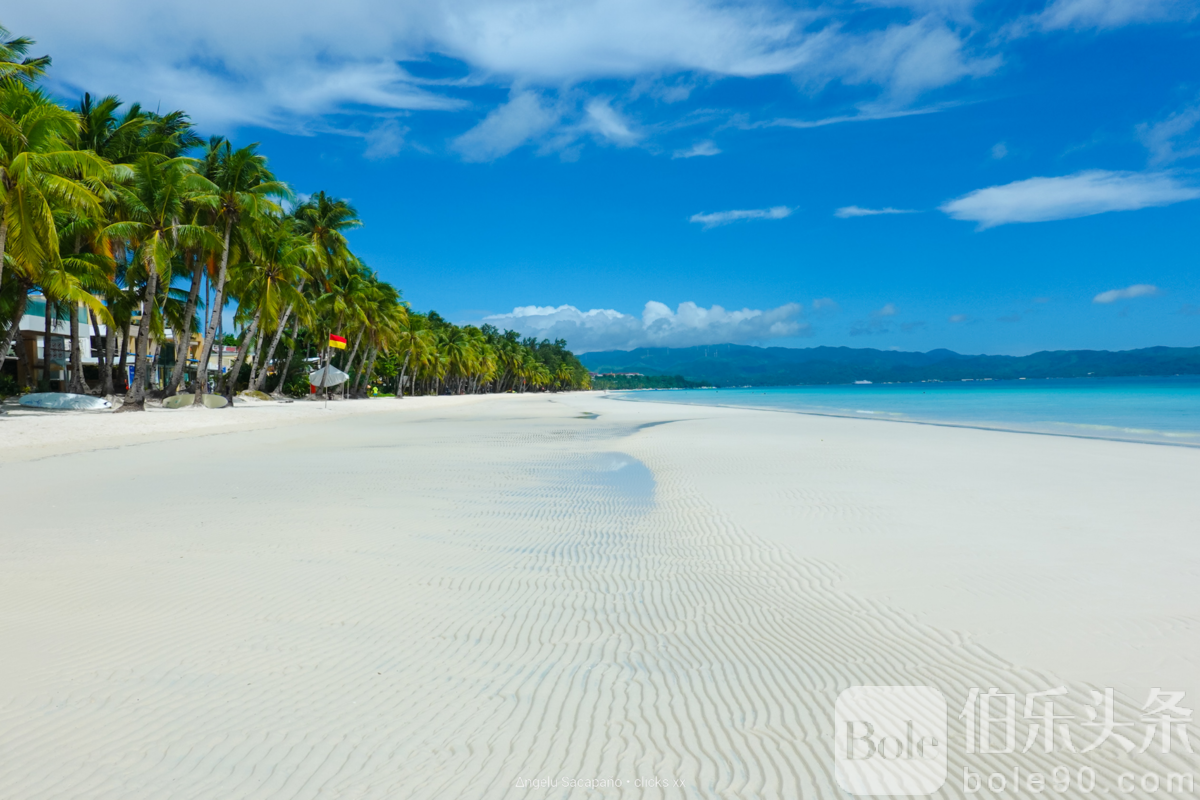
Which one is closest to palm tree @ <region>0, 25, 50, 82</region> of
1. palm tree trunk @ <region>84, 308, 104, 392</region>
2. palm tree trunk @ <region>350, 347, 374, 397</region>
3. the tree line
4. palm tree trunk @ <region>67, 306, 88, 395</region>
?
the tree line

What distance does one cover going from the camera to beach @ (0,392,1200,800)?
2650 mm

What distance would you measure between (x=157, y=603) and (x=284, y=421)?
→ 23.5 m

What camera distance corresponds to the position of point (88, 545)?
19.3 feet

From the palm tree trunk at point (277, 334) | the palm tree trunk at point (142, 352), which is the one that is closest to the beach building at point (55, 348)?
the palm tree trunk at point (277, 334)

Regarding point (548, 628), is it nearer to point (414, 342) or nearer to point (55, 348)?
point (55, 348)

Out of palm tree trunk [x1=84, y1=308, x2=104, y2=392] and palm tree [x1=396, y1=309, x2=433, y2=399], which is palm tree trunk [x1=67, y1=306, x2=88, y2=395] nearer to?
palm tree trunk [x1=84, y1=308, x2=104, y2=392]

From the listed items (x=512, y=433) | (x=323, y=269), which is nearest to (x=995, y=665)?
(x=512, y=433)

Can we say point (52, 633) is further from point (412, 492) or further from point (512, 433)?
point (512, 433)

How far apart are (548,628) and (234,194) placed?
1180 inches

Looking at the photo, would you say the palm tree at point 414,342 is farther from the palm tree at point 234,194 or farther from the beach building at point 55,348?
the palm tree at point 234,194

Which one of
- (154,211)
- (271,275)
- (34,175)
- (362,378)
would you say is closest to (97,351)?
(362,378)

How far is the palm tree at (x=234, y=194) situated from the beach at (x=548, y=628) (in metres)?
21.7

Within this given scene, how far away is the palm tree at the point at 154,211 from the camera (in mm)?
25266

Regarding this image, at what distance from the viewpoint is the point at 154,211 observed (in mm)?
25844
